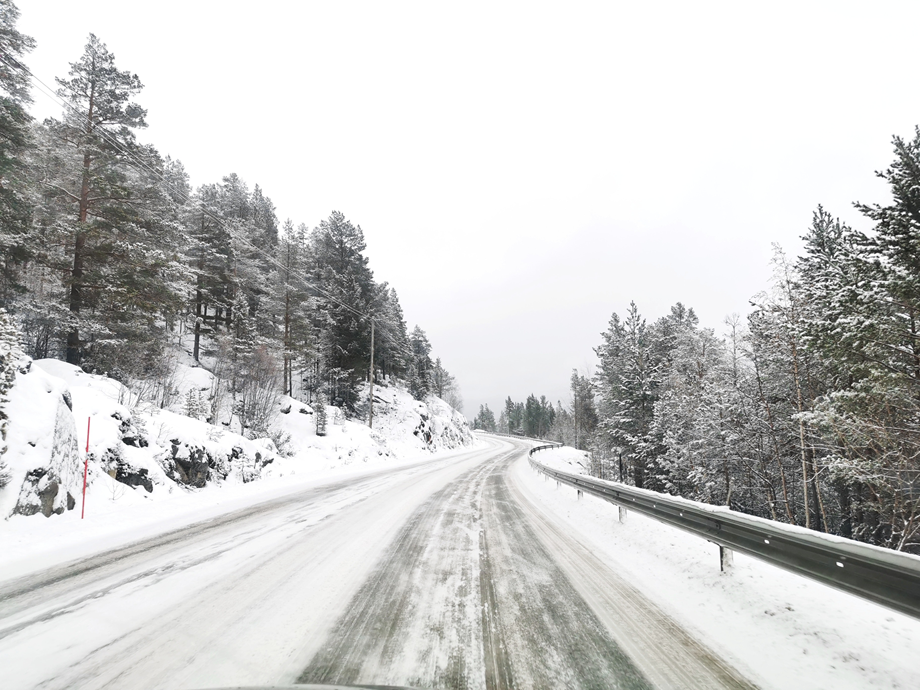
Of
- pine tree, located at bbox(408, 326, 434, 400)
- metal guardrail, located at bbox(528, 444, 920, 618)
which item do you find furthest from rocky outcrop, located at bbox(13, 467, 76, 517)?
pine tree, located at bbox(408, 326, 434, 400)

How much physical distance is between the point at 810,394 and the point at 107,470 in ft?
70.4

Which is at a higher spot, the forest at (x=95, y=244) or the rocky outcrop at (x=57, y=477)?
the forest at (x=95, y=244)

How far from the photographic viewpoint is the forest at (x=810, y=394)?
912 cm

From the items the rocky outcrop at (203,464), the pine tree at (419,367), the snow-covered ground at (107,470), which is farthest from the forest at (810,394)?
the pine tree at (419,367)

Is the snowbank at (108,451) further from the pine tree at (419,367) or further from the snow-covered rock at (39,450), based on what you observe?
the pine tree at (419,367)

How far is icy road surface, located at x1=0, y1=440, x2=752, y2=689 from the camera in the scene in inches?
100

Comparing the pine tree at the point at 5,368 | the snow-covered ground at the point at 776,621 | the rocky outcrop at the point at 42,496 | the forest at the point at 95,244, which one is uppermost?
the forest at the point at 95,244

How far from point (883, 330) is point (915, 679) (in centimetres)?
961

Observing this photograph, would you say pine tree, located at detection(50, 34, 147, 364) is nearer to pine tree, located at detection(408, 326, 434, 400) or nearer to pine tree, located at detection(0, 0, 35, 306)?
pine tree, located at detection(0, 0, 35, 306)

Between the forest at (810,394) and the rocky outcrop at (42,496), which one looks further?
the forest at (810,394)

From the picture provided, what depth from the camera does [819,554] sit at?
3.30 metres

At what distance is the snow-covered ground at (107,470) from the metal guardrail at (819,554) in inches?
330

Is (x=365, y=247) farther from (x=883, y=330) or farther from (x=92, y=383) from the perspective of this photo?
(x=883, y=330)

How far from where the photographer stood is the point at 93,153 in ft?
45.7
